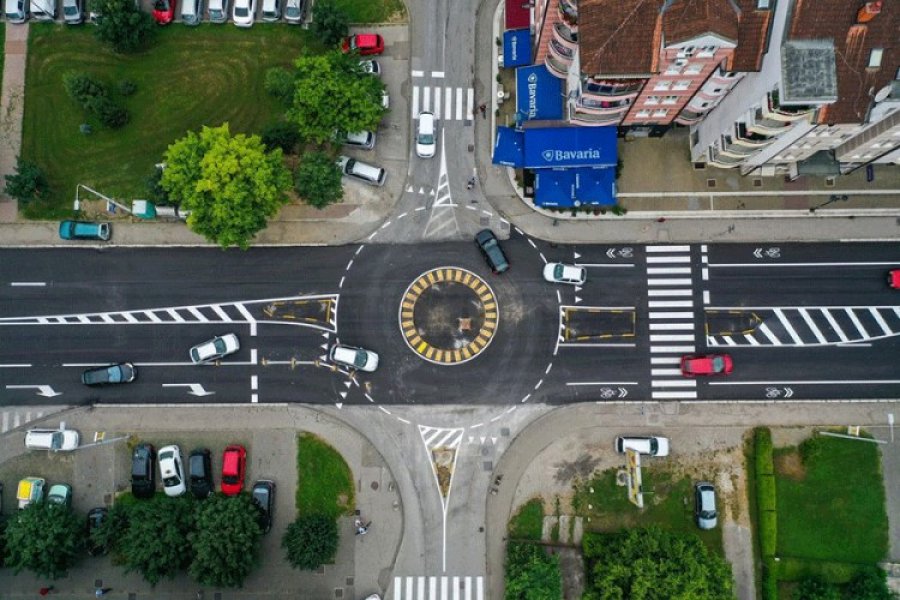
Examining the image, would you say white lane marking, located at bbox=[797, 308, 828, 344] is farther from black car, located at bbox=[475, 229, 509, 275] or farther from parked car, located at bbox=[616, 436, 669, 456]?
black car, located at bbox=[475, 229, 509, 275]

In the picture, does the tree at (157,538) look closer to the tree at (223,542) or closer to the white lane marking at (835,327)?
the tree at (223,542)

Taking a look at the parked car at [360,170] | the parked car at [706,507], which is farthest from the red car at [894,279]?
the parked car at [360,170]

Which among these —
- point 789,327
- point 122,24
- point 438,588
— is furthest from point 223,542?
point 789,327

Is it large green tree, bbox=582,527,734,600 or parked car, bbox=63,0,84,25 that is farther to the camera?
parked car, bbox=63,0,84,25

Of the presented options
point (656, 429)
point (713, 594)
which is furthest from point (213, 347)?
point (713, 594)

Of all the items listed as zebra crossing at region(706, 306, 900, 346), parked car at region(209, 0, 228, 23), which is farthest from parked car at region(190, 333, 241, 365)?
zebra crossing at region(706, 306, 900, 346)

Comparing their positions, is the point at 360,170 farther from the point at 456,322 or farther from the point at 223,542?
the point at 223,542

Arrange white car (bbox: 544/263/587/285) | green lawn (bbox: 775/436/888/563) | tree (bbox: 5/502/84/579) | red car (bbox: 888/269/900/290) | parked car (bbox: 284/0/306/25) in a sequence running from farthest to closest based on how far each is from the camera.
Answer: parked car (bbox: 284/0/306/25), white car (bbox: 544/263/587/285), red car (bbox: 888/269/900/290), green lawn (bbox: 775/436/888/563), tree (bbox: 5/502/84/579)
